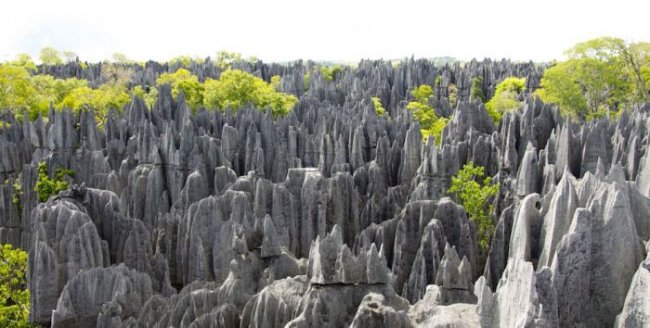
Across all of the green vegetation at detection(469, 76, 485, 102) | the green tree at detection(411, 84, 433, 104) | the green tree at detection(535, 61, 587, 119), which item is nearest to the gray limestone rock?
the green tree at detection(535, 61, 587, 119)

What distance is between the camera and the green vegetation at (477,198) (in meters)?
22.5

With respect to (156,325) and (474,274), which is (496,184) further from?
(156,325)

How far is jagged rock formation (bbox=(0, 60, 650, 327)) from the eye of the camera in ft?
32.3

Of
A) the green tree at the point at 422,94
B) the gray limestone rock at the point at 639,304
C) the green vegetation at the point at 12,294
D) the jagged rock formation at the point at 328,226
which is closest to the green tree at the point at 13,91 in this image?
the jagged rock formation at the point at 328,226

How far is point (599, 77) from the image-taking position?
53.1 meters

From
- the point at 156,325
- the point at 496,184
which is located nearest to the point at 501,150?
the point at 496,184

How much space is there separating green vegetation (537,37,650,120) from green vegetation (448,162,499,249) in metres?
30.7

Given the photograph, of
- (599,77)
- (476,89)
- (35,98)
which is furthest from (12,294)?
(476,89)

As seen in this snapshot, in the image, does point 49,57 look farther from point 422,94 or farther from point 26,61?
point 422,94

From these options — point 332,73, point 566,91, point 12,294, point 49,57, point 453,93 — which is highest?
point 49,57

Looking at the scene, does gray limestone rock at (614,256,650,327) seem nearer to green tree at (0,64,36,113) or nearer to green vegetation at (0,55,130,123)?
green vegetation at (0,55,130,123)

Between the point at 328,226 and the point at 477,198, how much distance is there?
582 centimetres

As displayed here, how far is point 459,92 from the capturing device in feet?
241

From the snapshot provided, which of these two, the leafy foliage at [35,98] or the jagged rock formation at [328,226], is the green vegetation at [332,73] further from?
the jagged rock formation at [328,226]
